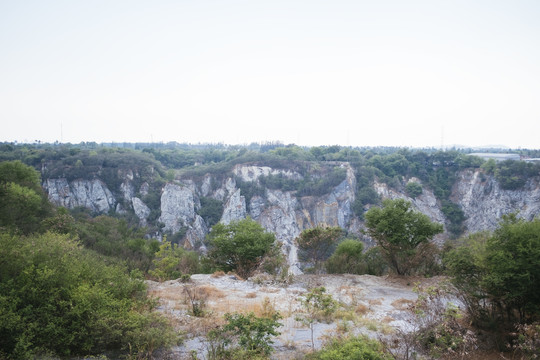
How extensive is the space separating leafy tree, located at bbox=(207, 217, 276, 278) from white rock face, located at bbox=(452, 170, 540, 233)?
148 feet

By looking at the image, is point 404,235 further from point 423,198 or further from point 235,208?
point 423,198

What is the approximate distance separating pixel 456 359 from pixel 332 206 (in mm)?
49734

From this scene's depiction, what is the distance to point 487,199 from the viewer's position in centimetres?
5188

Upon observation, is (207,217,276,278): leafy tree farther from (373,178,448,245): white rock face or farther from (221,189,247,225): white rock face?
(373,178,448,245): white rock face

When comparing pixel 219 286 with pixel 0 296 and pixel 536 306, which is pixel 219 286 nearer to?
pixel 0 296

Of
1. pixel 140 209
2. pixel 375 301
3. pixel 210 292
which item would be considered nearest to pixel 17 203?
pixel 210 292

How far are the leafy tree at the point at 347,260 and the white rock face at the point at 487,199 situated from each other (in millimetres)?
40728

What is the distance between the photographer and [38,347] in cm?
479

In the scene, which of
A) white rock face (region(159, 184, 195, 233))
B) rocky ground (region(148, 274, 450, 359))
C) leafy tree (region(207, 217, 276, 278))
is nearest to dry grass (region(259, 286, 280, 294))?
rocky ground (region(148, 274, 450, 359))

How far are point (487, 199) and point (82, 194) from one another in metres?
63.0

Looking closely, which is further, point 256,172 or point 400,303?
point 256,172

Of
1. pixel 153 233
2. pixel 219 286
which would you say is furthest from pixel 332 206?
pixel 219 286

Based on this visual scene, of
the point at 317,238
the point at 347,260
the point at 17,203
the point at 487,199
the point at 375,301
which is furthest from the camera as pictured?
the point at 487,199

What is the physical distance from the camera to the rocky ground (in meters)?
6.61
